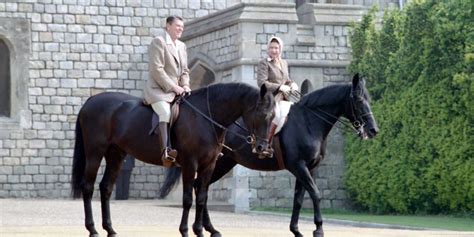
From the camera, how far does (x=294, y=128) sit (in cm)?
1677

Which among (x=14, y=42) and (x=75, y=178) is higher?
(x=14, y=42)

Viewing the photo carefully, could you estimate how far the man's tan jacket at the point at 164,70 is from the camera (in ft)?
49.4

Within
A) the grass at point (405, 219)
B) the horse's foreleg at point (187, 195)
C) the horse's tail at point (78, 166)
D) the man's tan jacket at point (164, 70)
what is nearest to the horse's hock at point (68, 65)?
the grass at point (405, 219)

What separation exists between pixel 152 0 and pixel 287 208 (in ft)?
22.5

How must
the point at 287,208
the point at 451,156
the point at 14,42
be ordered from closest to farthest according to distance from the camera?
1. the point at 451,156
2. the point at 287,208
3. the point at 14,42

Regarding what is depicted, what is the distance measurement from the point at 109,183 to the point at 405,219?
7281 mm

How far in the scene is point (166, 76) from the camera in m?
15.1

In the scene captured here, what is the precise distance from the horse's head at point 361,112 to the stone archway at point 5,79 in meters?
13.6

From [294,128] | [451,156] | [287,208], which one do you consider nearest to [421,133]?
[451,156]

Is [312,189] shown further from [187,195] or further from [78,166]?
[78,166]

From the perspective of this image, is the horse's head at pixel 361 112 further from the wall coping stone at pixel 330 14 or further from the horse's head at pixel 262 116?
the wall coping stone at pixel 330 14

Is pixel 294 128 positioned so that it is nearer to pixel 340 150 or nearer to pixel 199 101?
pixel 199 101

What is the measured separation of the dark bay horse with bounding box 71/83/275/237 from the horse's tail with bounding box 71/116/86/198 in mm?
11

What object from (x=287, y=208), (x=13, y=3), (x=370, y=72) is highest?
(x=13, y=3)
